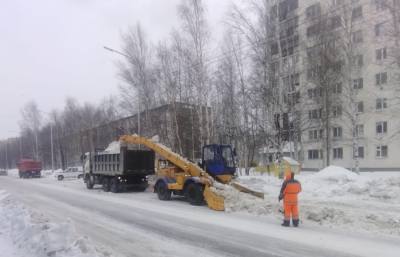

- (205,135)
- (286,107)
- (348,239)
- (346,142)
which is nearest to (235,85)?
(205,135)

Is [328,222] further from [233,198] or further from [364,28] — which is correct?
[364,28]

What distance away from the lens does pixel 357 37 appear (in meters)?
28.7

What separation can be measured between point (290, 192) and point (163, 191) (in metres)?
8.91

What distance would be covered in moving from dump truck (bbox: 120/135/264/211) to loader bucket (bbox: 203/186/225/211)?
0.61 feet

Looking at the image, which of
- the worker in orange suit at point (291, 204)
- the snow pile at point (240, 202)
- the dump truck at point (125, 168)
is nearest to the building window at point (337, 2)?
the dump truck at point (125, 168)

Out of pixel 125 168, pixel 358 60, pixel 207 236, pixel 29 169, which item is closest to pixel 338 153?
pixel 358 60

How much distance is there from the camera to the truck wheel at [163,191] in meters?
19.5

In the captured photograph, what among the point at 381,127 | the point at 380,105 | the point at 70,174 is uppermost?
the point at 380,105

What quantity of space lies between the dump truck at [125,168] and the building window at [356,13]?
1534 cm

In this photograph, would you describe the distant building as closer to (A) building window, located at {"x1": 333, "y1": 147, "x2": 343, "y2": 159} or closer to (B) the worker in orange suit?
(B) the worker in orange suit

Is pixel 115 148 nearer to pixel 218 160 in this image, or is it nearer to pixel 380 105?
pixel 218 160

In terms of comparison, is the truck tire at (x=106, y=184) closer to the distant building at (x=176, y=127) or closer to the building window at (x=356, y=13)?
the distant building at (x=176, y=127)

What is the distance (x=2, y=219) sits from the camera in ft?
42.3

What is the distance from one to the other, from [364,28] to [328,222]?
20578 millimetres
